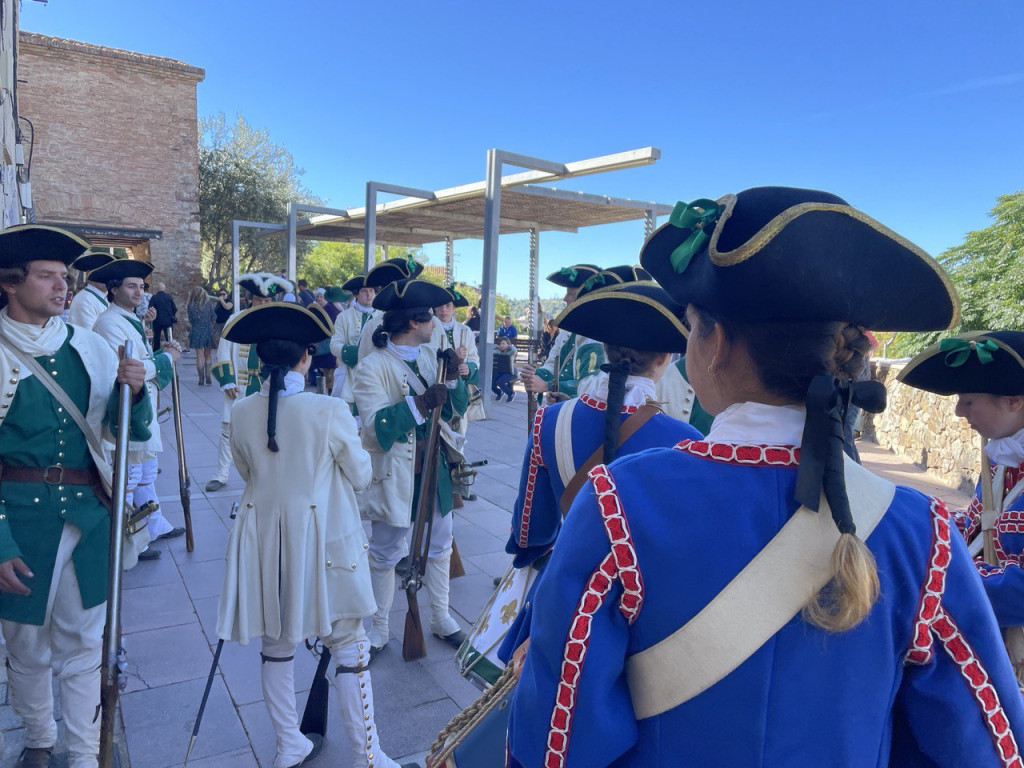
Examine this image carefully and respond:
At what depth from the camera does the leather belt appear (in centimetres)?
287

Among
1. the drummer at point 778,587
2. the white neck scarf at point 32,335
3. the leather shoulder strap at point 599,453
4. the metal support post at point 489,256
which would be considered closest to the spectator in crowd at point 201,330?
the metal support post at point 489,256

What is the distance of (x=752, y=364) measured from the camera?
1.22 metres

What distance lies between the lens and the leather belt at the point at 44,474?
2.87 metres

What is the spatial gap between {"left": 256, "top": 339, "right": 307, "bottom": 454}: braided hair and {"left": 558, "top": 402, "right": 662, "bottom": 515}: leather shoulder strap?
4.29 ft

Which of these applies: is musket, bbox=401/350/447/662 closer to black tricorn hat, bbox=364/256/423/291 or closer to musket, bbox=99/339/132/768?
musket, bbox=99/339/132/768

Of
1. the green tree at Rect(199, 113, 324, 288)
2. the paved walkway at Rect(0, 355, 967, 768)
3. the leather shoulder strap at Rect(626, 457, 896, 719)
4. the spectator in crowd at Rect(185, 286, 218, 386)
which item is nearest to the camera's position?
the leather shoulder strap at Rect(626, 457, 896, 719)

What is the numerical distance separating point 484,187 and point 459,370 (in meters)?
7.31

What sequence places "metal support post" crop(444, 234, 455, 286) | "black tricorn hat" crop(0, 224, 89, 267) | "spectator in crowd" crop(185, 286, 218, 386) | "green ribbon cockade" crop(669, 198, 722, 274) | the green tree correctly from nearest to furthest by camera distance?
"green ribbon cockade" crop(669, 198, 722, 274)
"black tricorn hat" crop(0, 224, 89, 267)
"spectator in crowd" crop(185, 286, 218, 386)
"metal support post" crop(444, 234, 455, 286)
the green tree

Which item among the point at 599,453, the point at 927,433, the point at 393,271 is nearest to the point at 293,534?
the point at 599,453

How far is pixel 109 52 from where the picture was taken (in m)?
21.2

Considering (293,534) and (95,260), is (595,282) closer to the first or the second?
(293,534)

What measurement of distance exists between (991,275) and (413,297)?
16.1 meters

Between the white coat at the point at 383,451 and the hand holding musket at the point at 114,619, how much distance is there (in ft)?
4.55

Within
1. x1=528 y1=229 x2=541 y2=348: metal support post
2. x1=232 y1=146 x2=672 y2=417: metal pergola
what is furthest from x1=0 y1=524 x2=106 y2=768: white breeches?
x1=528 y1=229 x2=541 y2=348: metal support post
